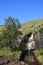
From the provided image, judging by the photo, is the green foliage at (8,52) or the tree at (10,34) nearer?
the green foliage at (8,52)

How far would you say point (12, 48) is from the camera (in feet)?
135

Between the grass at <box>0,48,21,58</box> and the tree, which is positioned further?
the tree

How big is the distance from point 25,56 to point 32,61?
3.86 metres

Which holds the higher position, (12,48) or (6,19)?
(6,19)

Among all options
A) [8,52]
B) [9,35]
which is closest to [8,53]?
[8,52]

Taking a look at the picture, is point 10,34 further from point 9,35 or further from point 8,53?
point 8,53

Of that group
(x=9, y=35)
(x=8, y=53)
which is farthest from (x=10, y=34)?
(x=8, y=53)

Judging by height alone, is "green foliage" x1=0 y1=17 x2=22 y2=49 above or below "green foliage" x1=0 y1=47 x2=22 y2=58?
above

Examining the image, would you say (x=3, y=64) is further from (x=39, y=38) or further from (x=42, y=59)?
(x=39, y=38)

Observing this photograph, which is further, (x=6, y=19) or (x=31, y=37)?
(x=31, y=37)

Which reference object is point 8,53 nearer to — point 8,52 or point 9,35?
point 8,52

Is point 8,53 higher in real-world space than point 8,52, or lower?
Result: lower

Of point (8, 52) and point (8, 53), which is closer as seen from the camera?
point (8, 53)

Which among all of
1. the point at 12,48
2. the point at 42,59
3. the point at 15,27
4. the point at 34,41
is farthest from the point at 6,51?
the point at 34,41
